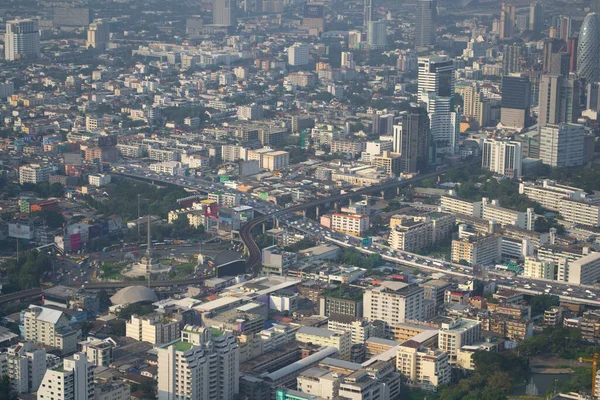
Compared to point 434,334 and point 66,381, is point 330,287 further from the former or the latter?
point 66,381

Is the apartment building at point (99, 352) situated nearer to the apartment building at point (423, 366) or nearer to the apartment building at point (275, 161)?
the apartment building at point (423, 366)

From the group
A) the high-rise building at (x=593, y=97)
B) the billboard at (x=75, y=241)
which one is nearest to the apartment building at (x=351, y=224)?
the billboard at (x=75, y=241)

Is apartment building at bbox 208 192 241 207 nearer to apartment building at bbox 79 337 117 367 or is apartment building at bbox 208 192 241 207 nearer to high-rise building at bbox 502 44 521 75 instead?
apartment building at bbox 79 337 117 367

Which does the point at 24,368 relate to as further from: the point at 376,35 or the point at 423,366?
the point at 376,35

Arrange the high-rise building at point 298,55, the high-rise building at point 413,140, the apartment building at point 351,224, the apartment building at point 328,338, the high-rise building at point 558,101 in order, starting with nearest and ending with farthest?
the apartment building at point 328,338 → the apartment building at point 351,224 → the high-rise building at point 413,140 → the high-rise building at point 558,101 → the high-rise building at point 298,55

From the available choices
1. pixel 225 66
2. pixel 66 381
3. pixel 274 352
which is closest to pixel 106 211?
pixel 274 352

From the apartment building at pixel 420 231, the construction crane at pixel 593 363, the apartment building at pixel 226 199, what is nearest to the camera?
the construction crane at pixel 593 363
